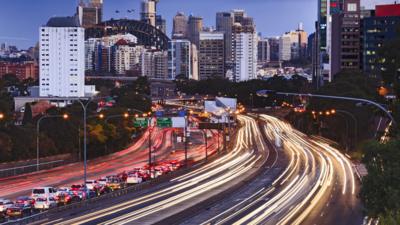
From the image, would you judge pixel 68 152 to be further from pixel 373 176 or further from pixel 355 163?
pixel 373 176

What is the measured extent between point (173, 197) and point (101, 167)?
3110 cm

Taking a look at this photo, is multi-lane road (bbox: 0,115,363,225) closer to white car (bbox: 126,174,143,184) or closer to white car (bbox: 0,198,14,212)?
white car (bbox: 126,174,143,184)

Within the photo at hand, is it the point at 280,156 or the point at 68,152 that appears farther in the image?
the point at 280,156

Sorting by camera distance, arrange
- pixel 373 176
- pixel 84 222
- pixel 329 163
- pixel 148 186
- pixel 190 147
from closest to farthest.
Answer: pixel 373 176
pixel 84 222
pixel 148 186
pixel 329 163
pixel 190 147

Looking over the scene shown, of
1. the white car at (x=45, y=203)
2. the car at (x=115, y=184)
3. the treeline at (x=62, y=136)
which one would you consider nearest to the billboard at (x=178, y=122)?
the treeline at (x=62, y=136)

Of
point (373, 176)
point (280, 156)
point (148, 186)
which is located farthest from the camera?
point (280, 156)

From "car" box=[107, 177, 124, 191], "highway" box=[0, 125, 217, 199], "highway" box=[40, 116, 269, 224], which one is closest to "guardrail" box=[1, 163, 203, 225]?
"highway" box=[40, 116, 269, 224]

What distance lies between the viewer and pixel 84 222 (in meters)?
39.7

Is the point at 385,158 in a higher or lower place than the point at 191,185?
higher

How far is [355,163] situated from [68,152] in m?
28.7

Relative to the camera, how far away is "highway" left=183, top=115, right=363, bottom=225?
42.2 m

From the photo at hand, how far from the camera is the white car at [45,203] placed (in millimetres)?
45719

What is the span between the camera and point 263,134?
132875 millimetres

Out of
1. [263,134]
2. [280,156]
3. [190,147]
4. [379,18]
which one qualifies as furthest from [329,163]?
[379,18]
